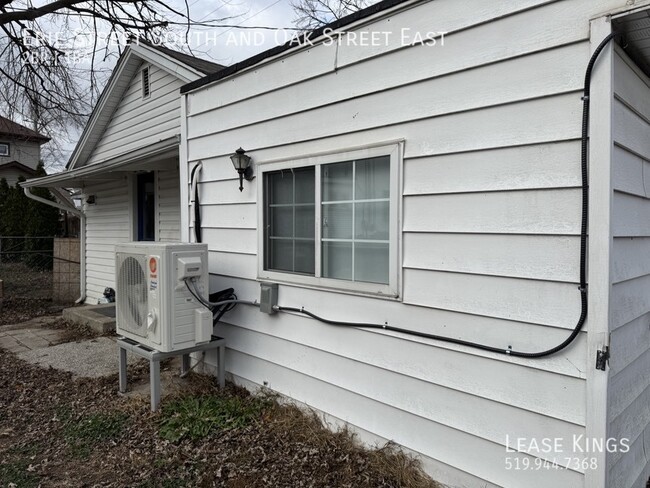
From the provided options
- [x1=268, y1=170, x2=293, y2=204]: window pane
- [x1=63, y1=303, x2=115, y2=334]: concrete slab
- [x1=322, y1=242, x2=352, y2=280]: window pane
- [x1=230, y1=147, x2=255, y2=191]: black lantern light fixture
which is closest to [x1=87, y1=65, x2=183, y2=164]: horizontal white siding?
[x1=63, y1=303, x2=115, y2=334]: concrete slab

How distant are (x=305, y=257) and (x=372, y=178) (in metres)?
0.83

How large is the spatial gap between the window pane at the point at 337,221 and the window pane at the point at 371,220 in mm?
61

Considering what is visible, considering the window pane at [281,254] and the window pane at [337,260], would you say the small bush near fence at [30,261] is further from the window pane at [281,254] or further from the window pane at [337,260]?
the window pane at [337,260]

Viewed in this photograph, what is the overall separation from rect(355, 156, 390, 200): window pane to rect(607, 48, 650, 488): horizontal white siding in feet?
3.86

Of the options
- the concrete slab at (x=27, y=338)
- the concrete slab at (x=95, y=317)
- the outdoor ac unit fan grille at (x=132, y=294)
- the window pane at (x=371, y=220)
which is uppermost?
the window pane at (x=371, y=220)

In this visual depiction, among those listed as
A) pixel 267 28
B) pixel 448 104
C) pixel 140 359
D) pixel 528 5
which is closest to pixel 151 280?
pixel 140 359

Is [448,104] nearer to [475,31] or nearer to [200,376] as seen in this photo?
[475,31]

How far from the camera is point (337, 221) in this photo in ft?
10.0

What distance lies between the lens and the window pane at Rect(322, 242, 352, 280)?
2990 millimetres

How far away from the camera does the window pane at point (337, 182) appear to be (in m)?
2.96

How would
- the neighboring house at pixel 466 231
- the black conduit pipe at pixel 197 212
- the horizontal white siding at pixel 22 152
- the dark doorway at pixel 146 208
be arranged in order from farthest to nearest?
the horizontal white siding at pixel 22 152
the dark doorway at pixel 146 208
the black conduit pipe at pixel 197 212
the neighboring house at pixel 466 231

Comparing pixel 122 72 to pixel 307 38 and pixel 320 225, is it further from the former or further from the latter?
pixel 320 225

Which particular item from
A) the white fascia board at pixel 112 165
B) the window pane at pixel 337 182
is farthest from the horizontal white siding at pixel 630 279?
the white fascia board at pixel 112 165

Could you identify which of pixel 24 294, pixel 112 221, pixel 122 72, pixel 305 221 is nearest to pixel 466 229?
pixel 305 221
